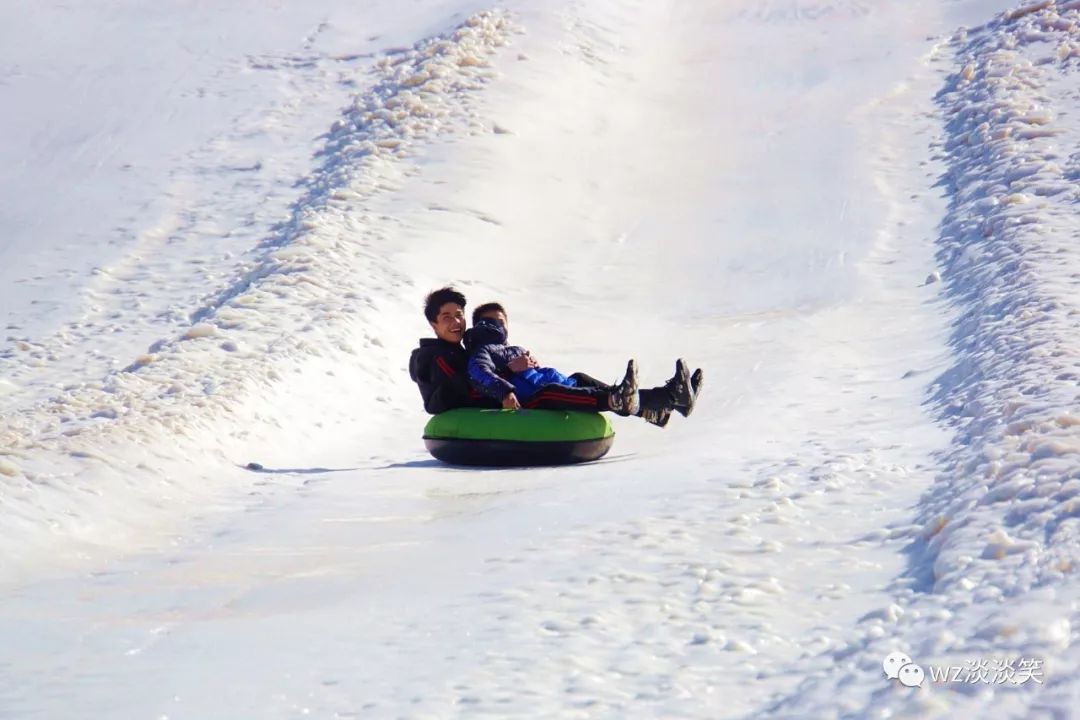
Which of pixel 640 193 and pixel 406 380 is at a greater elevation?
pixel 640 193

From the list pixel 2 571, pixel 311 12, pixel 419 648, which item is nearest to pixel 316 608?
pixel 419 648

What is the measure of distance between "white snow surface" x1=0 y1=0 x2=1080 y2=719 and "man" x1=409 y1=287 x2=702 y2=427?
41 cm

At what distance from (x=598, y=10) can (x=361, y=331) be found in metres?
13.9

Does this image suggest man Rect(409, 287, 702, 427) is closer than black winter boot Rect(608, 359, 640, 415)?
No

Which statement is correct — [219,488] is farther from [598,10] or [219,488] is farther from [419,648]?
[598,10]

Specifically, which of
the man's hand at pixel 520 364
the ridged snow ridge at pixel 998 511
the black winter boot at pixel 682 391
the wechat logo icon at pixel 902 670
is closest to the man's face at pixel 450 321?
the man's hand at pixel 520 364

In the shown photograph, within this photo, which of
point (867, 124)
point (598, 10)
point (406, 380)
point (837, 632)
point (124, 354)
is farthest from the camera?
point (598, 10)

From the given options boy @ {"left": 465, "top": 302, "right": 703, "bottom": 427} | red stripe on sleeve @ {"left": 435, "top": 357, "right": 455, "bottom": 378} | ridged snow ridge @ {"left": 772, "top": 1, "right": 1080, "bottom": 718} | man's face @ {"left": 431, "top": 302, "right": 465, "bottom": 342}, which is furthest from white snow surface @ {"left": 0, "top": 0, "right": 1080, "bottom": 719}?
man's face @ {"left": 431, "top": 302, "right": 465, "bottom": 342}

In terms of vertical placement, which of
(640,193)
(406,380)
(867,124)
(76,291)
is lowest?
(406,380)

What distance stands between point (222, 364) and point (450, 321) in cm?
230

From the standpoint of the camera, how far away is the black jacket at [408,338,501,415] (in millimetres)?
8383

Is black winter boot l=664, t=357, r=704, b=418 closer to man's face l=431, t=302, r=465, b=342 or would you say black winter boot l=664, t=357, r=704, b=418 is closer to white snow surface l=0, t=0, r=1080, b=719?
white snow surface l=0, t=0, r=1080, b=719

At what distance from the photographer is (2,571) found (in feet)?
18.5

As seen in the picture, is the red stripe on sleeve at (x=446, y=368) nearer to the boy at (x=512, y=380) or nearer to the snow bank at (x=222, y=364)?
the boy at (x=512, y=380)
